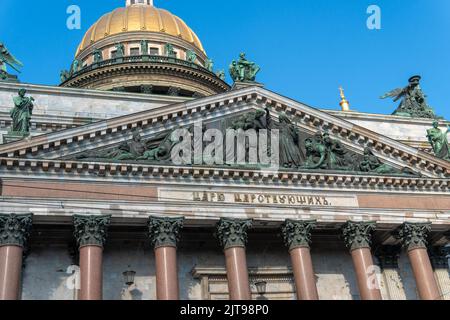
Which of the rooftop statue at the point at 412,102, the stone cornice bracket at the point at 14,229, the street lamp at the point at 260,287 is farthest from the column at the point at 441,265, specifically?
the stone cornice bracket at the point at 14,229

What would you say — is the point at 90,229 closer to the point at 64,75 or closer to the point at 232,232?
the point at 232,232

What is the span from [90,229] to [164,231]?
95.0 inches

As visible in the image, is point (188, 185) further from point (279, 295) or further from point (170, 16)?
point (170, 16)

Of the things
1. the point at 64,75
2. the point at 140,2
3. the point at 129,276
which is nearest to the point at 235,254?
the point at 129,276

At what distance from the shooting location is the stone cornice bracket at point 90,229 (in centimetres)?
1906

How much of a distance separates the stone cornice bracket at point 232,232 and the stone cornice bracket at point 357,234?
3787 mm

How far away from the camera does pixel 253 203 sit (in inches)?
840

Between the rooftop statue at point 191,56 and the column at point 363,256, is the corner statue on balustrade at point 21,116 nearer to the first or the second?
the column at point 363,256

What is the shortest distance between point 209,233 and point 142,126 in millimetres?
4845

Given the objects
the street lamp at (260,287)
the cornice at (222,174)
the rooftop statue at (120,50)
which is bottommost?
the street lamp at (260,287)

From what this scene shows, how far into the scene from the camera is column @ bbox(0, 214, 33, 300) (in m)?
17.6

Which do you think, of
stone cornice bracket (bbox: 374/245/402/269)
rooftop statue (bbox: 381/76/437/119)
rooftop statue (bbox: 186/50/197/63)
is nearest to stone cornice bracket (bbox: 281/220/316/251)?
stone cornice bracket (bbox: 374/245/402/269)

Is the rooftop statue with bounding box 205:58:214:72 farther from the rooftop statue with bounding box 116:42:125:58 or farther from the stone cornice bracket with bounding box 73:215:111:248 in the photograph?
the stone cornice bracket with bounding box 73:215:111:248
